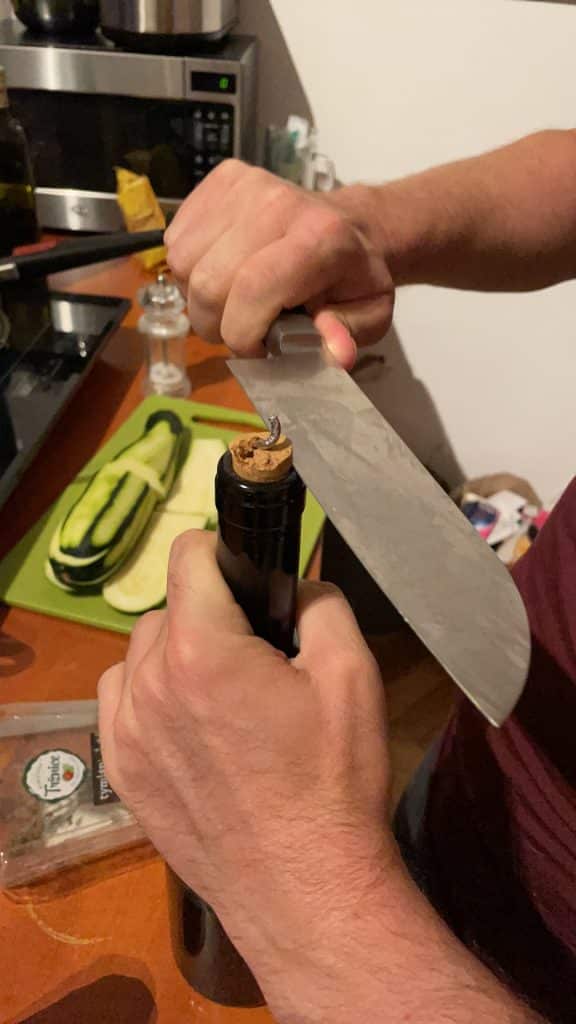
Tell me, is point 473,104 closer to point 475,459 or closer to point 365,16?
point 365,16

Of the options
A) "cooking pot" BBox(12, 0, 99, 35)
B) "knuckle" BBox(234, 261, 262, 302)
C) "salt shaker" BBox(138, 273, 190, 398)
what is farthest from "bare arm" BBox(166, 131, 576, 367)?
"cooking pot" BBox(12, 0, 99, 35)

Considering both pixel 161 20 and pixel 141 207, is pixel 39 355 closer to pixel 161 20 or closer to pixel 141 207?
pixel 141 207

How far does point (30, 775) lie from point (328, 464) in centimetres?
35

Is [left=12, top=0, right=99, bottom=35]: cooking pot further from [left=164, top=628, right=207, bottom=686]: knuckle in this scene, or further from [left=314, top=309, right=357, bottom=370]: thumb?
[left=164, top=628, right=207, bottom=686]: knuckle

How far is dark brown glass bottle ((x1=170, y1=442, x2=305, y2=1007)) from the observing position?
354mm

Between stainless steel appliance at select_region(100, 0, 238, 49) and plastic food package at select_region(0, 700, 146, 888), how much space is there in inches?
38.8

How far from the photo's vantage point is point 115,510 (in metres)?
0.79

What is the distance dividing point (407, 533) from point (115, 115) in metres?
1.11

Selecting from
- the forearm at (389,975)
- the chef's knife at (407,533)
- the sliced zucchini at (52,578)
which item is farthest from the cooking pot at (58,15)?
the forearm at (389,975)

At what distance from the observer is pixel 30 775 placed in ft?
1.89

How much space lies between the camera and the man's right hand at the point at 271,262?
55 centimetres

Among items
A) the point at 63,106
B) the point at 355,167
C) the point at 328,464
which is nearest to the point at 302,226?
the point at 328,464

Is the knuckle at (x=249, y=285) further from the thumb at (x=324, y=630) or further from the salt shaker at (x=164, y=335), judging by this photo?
the salt shaker at (x=164, y=335)

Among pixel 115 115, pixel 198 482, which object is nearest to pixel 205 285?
pixel 198 482
